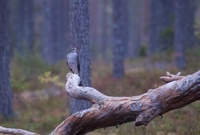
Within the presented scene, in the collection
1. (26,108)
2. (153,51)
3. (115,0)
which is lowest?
(26,108)

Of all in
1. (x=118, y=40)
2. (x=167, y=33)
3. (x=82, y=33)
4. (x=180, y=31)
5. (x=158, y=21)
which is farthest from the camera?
(x=158, y=21)

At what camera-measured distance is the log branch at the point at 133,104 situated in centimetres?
654

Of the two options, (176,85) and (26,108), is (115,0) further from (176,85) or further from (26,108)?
(176,85)

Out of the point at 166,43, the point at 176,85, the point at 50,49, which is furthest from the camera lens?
the point at 50,49

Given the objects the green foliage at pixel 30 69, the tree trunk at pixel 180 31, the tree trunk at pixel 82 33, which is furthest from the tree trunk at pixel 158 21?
the tree trunk at pixel 82 33

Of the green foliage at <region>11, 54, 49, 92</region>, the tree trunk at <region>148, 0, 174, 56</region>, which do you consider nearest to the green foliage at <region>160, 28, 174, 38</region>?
the tree trunk at <region>148, 0, 174, 56</region>

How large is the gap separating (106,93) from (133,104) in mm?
8591

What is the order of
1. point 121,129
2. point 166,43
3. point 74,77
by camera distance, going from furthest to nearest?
point 166,43
point 121,129
point 74,77

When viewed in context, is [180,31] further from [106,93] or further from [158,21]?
[158,21]

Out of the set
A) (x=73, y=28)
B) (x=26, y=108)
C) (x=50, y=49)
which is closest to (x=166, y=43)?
(x=50, y=49)

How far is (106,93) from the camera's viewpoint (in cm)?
1517

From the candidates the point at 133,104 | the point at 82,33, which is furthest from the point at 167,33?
the point at 133,104

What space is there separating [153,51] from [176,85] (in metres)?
19.8

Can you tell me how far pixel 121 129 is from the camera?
935cm
